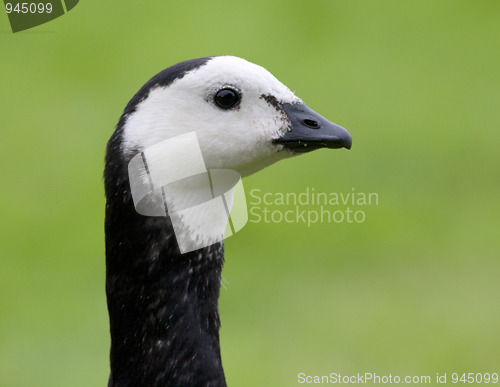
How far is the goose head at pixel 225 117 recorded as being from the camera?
2.65 meters

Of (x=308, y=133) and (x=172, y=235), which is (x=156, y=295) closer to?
(x=172, y=235)

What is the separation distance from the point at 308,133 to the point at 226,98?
0.29m

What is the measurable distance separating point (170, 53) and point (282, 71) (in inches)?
39.4

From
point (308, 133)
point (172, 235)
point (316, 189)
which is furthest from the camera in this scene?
point (316, 189)

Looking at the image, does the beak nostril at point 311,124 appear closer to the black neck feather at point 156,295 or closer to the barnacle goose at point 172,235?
the barnacle goose at point 172,235

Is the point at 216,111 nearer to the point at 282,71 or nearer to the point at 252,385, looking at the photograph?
the point at 252,385

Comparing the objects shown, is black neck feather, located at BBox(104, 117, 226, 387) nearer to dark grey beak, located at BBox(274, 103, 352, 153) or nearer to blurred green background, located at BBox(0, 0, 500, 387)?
dark grey beak, located at BBox(274, 103, 352, 153)

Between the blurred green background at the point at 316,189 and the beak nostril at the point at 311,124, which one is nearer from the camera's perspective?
the beak nostril at the point at 311,124

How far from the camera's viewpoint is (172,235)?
2.62 m

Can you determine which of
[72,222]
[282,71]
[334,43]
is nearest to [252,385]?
[72,222]

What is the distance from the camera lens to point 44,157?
7133mm

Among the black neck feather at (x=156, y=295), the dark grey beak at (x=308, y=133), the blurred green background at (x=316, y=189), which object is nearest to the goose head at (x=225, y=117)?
the dark grey beak at (x=308, y=133)

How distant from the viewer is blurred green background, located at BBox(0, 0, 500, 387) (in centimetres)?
548

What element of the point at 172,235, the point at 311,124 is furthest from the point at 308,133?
the point at 172,235
